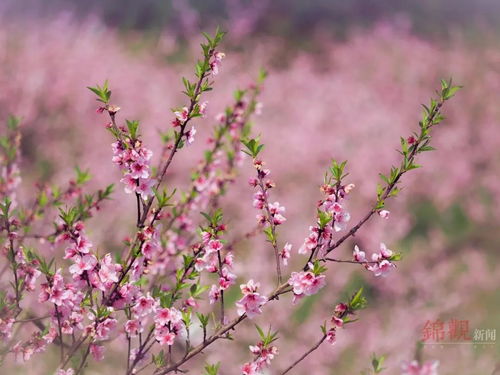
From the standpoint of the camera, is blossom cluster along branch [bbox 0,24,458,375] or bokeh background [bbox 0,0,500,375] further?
bokeh background [bbox 0,0,500,375]

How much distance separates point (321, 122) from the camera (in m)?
8.54

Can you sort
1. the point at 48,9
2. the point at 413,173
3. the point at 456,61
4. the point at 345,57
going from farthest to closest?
Answer: the point at 48,9 < the point at 345,57 < the point at 456,61 < the point at 413,173

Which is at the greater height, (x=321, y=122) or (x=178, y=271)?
(x=321, y=122)

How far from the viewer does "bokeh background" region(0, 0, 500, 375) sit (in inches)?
196

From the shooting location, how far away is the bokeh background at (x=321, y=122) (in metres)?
4.98

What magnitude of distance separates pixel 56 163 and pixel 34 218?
4.98m

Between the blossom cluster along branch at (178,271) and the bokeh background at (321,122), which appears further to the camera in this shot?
the bokeh background at (321,122)

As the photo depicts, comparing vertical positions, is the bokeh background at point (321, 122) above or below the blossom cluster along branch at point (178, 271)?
above

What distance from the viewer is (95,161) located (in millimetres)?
7477

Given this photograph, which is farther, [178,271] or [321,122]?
[321,122]

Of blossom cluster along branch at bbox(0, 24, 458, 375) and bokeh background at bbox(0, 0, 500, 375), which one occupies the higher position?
bokeh background at bbox(0, 0, 500, 375)

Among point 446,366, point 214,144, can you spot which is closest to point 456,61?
point 446,366

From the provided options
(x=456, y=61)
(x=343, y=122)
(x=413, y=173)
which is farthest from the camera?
(x=456, y=61)

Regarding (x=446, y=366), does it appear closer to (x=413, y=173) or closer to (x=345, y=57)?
(x=413, y=173)
